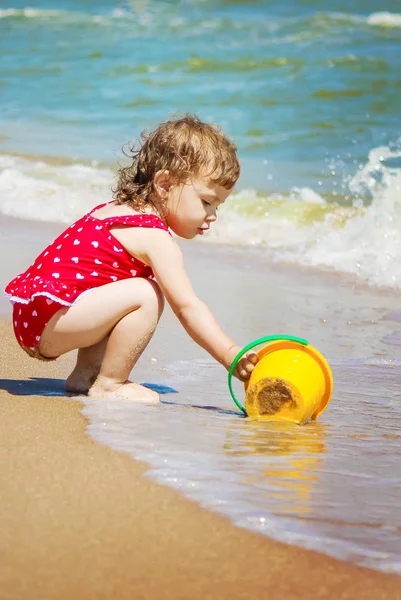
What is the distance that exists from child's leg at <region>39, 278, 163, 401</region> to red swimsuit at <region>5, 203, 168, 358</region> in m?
0.04

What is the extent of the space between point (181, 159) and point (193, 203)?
0.47 ft

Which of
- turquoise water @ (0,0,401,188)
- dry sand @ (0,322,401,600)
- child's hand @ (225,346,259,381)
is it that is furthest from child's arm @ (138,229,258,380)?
turquoise water @ (0,0,401,188)

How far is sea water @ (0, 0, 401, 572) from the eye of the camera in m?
2.05

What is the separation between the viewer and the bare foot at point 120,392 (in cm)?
288

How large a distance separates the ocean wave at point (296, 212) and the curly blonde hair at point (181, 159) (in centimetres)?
286

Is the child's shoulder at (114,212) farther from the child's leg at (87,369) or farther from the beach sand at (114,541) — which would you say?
the beach sand at (114,541)

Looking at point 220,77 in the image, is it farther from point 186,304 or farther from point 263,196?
point 186,304

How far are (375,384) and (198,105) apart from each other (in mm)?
10385

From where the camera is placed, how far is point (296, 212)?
801 centimetres

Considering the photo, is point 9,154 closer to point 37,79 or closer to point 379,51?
point 37,79

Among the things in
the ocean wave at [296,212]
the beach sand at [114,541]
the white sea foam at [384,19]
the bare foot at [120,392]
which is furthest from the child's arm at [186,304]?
the white sea foam at [384,19]

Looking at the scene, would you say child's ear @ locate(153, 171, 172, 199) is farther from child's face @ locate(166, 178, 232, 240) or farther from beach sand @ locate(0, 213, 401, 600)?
beach sand @ locate(0, 213, 401, 600)

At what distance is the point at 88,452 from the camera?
2082 millimetres

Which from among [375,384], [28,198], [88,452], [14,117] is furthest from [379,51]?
[88,452]
